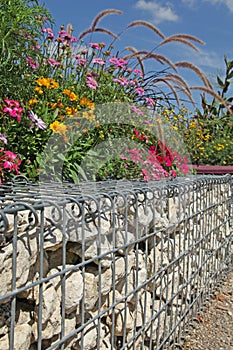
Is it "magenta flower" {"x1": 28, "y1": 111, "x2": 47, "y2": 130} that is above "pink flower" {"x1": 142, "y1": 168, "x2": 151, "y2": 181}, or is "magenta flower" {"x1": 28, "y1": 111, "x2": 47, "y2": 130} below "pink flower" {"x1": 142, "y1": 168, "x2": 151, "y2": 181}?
above

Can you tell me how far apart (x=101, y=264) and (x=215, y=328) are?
4.88 ft

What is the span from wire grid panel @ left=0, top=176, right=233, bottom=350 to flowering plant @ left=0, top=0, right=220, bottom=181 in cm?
33

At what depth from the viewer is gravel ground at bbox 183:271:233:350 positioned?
2.77 meters

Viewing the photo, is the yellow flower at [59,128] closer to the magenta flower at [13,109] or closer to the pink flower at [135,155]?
the magenta flower at [13,109]

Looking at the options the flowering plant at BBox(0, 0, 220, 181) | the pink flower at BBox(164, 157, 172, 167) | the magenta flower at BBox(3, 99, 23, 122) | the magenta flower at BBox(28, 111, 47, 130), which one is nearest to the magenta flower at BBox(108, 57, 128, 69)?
the flowering plant at BBox(0, 0, 220, 181)

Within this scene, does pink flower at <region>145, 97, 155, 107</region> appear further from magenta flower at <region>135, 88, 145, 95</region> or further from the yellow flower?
the yellow flower

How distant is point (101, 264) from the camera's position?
184cm

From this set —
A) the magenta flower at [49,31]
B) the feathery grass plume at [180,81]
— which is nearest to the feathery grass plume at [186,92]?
the feathery grass plume at [180,81]

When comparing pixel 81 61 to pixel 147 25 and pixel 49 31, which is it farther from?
pixel 147 25

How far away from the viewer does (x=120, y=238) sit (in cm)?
201

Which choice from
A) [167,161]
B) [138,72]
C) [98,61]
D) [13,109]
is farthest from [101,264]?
[138,72]

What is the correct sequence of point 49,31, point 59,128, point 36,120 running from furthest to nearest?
point 49,31 < point 59,128 < point 36,120

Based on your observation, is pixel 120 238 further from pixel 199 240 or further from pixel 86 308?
pixel 199 240

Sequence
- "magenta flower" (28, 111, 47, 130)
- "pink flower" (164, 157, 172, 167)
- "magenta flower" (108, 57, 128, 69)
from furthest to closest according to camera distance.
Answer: "magenta flower" (108, 57, 128, 69) → "pink flower" (164, 157, 172, 167) → "magenta flower" (28, 111, 47, 130)
